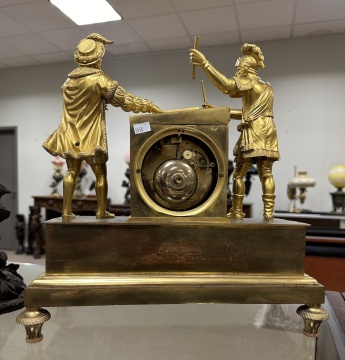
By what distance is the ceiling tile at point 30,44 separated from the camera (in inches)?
134

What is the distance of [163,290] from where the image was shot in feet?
3.32

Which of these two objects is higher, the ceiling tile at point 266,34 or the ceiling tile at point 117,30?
the ceiling tile at point 117,30

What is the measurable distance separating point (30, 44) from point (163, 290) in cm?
350

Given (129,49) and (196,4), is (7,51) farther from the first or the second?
(196,4)

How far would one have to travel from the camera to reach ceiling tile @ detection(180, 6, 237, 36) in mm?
2809

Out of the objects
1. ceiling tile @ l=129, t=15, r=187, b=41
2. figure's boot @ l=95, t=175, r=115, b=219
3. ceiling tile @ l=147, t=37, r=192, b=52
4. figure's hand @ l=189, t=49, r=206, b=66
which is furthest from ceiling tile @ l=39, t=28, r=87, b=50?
figure's boot @ l=95, t=175, r=115, b=219

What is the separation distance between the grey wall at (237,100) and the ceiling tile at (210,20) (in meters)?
0.39

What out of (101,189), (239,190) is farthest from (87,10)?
(239,190)

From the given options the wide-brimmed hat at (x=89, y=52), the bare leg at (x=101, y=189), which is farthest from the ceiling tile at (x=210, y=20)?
the bare leg at (x=101, y=189)

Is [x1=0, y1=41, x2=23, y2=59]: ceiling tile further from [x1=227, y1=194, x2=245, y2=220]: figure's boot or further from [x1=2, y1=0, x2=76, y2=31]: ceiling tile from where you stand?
[x1=227, y1=194, x2=245, y2=220]: figure's boot

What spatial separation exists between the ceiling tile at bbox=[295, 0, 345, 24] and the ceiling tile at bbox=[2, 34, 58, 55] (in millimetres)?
2581

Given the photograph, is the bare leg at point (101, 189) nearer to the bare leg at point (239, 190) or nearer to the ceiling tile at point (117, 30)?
the bare leg at point (239, 190)

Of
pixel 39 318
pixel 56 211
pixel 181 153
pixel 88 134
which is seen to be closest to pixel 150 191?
pixel 181 153

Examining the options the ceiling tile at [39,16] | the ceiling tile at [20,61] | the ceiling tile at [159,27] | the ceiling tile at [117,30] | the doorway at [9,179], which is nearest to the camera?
the ceiling tile at [39,16]
